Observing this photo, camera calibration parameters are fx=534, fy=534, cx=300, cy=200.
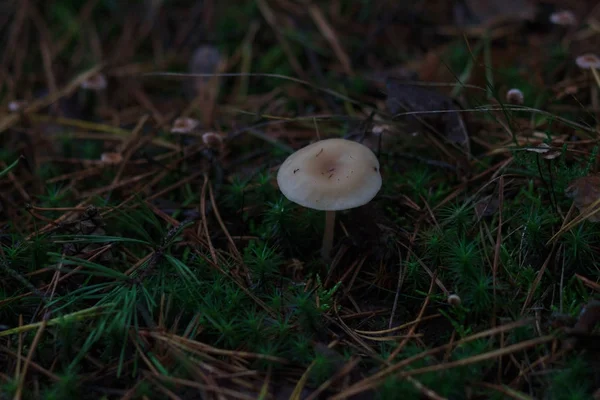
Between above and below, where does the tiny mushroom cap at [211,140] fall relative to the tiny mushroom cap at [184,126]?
below

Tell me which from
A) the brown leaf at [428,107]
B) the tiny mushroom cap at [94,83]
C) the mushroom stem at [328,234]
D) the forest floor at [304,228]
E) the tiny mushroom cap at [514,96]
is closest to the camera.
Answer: the forest floor at [304,228]

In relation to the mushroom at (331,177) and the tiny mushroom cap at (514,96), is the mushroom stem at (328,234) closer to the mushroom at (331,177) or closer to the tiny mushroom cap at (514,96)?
the mushroom at (331,177)

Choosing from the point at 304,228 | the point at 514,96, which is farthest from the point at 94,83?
the point at 514,96

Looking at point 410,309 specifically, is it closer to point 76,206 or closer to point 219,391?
point 219,391

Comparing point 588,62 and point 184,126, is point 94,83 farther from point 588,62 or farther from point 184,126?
point 588,62

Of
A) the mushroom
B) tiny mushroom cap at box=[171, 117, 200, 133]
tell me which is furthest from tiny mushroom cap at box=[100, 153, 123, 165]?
the mushroom

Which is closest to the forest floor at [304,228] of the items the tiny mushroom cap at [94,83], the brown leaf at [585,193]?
the brown leaf at [585,193]
